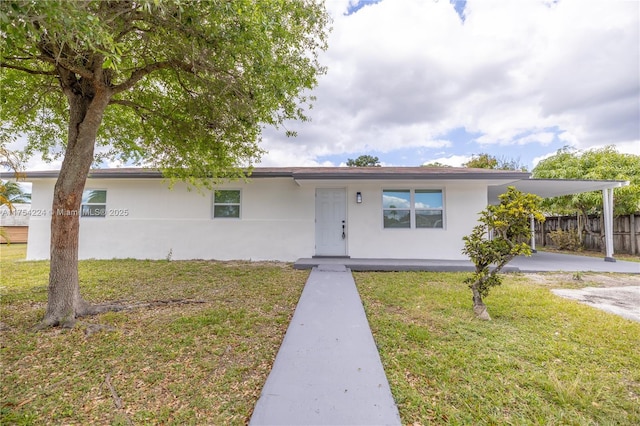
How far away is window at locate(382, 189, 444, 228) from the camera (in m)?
8.70

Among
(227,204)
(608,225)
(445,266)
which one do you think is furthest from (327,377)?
(608,225)

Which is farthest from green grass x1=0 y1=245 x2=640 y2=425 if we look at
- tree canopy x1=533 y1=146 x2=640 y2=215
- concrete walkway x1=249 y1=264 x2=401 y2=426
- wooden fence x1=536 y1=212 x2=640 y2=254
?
wooden fence x1=536 y1=212 x2=640 y2=254

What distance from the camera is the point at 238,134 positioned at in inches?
222

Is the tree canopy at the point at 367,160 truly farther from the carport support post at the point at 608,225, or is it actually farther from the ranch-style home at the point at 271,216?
the carport support post at the point at 608,225

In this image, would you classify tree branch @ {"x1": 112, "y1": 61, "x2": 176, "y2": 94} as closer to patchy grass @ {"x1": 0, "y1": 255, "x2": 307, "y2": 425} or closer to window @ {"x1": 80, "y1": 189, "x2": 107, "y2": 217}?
patchy grass @ {"x1": 0, "y1": 255, "x2": 307, "y2": 425}

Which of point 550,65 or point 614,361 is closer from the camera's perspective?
point 614,361

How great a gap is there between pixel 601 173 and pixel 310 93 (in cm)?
1427

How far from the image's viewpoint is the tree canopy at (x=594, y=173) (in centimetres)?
1085

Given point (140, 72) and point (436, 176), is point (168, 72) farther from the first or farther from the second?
point (436, 176)

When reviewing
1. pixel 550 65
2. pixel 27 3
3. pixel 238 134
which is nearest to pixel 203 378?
pixel 27 3

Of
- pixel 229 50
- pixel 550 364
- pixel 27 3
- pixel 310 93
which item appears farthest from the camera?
pixel 310 93

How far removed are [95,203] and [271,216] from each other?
248 inches

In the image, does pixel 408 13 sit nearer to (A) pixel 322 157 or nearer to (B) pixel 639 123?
(B) pixel 639 123

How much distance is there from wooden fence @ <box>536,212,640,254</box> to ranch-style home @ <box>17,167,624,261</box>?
3460 mm
